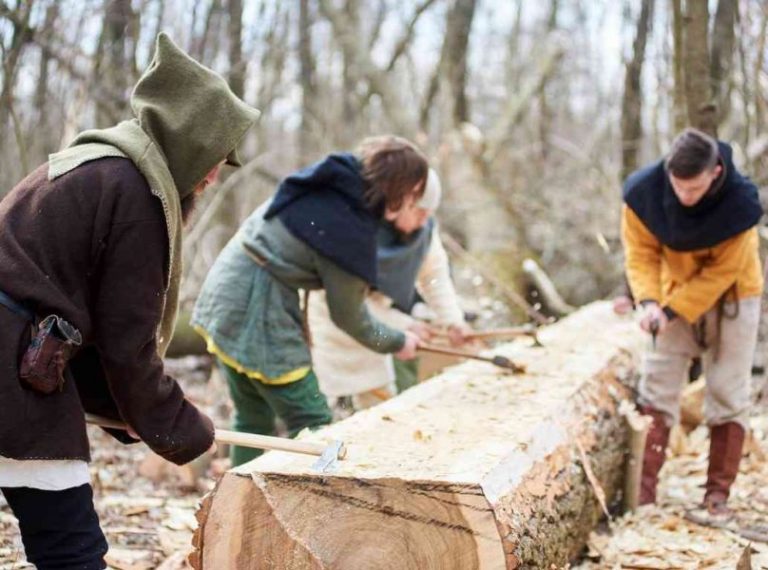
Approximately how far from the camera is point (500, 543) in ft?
7.90

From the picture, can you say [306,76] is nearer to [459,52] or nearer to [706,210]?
[459,52]

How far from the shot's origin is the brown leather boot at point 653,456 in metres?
4.27

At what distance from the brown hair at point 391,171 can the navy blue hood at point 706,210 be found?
123 centimetres

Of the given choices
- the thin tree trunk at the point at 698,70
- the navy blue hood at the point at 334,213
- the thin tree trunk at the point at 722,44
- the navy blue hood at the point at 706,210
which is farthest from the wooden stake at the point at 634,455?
the thin tree trunk at the point at 722,44

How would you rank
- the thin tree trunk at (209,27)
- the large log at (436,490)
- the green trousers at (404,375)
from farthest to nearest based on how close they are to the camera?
the thin tree trunk at (209,27)
the green trousers at (404,375)
the large log at (436,490)

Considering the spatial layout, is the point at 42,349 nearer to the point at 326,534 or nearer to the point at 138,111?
the point at 138,111

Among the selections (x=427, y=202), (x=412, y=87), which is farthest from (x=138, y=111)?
(x=412, y=87)

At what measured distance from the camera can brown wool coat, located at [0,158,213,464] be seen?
2105 millimetres

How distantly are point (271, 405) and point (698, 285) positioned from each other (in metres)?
2.14

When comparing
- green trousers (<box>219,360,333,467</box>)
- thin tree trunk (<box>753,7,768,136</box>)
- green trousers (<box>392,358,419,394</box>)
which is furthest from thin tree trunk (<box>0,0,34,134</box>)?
thin tree trunk (<box>753,7,768,136</box>)

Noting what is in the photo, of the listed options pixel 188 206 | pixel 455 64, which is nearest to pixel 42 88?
pixel 188 206

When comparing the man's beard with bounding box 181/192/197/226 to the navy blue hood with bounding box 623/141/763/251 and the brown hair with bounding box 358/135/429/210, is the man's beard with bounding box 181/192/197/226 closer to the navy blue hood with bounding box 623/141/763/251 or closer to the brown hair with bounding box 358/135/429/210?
the brown hair with bounding box 358/135/429/210

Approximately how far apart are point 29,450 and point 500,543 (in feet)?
4.24

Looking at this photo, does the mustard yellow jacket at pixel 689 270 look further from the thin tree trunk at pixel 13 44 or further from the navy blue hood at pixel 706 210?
the thin tree trunk at pixel 13 44
